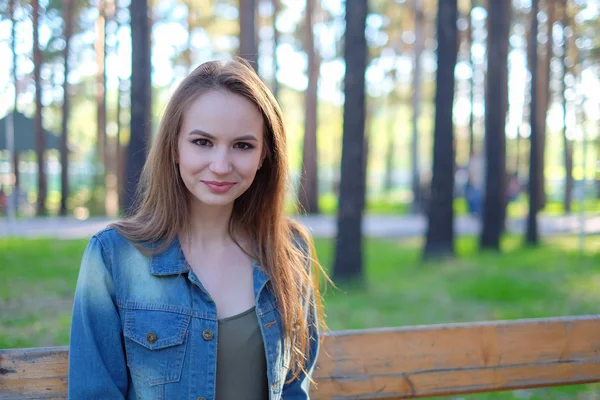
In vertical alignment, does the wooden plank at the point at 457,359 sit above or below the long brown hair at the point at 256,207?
below

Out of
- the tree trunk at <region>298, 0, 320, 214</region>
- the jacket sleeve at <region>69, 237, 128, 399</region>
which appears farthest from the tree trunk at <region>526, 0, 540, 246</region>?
the jacket sleeve at <region>69, 237, 128, 399</region>

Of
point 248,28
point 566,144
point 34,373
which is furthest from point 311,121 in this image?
point 34,373

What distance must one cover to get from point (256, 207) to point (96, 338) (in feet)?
2.62

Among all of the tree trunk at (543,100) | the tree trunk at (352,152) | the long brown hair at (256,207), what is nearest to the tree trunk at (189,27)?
the tree trunk at (543,100)

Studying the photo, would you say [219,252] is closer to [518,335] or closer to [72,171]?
[518,335]

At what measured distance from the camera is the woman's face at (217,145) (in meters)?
2.12

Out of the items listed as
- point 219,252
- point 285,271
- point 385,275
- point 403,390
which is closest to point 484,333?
point 403,390

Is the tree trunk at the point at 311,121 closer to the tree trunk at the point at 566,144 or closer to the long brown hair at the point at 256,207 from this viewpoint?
the tree trunk at the point at 566,144

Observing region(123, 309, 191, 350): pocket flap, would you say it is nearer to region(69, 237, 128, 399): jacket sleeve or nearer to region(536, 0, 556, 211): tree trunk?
region(69, 237, 128, 399): jacket sleeve

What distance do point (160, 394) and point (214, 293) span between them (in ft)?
1.22

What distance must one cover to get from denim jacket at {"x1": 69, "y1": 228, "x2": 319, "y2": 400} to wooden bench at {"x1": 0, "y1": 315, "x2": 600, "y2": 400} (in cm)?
63

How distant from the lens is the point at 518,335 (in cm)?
288

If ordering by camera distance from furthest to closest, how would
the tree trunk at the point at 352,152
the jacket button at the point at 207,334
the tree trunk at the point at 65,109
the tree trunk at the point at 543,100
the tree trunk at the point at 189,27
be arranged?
the tree trunk at the point at 189,27 → the tree trunk at the point at 65,109 → the tree trunk at the point at 543,100 → the tree trunk at the point at 352,152 → the jacket button at the point at 207,334

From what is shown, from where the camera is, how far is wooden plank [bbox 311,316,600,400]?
2.68m
